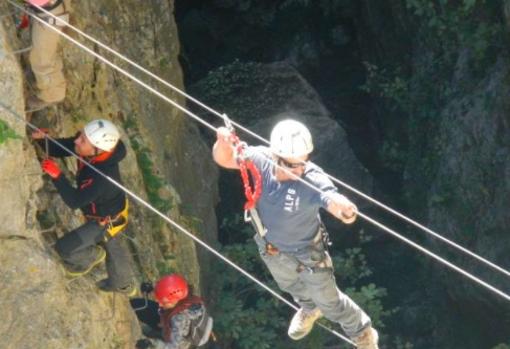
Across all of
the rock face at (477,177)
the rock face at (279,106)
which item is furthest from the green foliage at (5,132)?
the rock face at (279,106)

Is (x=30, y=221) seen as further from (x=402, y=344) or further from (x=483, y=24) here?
(x=402, y=344)

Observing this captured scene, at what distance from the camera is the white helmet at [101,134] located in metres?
8.85

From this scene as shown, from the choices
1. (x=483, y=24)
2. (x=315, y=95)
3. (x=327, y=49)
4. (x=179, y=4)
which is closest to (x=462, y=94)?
(x=483, y=24)

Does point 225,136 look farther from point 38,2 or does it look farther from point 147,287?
point 147,287

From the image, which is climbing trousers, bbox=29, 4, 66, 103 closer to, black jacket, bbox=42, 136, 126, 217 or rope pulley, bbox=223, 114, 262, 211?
black jacket, bbox=42, 136, 126, 217

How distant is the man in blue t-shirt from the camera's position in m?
8.40

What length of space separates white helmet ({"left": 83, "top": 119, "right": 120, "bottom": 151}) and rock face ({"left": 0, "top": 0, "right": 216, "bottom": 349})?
56 cm

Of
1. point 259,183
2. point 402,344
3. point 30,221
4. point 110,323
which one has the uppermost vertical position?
point 259,183

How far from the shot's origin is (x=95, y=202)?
9.27m

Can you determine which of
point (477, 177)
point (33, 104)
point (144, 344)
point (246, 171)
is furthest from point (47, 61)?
point (477, 177)

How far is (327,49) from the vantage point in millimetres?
22422

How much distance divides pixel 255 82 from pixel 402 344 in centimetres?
538

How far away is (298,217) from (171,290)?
1.70m

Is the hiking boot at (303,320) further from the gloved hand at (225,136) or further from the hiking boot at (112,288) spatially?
the gloved hand at (225,136)
